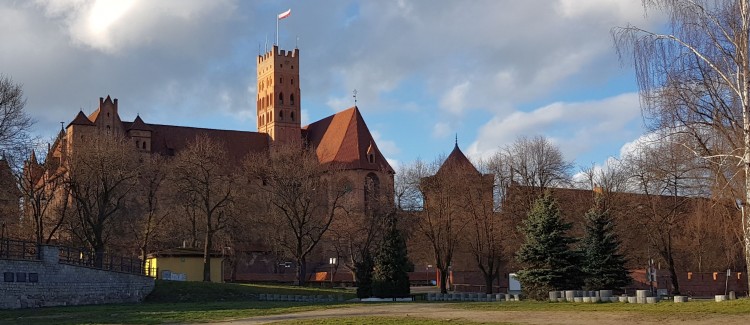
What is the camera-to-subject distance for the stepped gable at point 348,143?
92.5 meters

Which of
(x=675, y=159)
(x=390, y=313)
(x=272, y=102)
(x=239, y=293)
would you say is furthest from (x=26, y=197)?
(x=272, y=102)

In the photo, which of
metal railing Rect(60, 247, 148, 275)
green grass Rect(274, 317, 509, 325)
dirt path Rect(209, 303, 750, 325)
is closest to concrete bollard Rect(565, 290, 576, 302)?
dirt path Rect(209, 303, 750, 325)

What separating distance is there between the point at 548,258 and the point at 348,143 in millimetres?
60369

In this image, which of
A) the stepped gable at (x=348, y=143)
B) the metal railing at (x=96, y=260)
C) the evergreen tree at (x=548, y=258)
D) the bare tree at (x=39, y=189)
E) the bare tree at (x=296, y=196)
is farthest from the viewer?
the stepped gable at (x=348, y=143)

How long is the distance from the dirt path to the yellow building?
2638 cm

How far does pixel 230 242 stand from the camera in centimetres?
7075

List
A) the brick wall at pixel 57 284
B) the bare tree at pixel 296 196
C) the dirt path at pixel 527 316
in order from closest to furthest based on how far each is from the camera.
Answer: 1. the dirt path at pixel 527 316
2. the brick wall at pixel 57 284
3. the bare tree at pixel 296 196

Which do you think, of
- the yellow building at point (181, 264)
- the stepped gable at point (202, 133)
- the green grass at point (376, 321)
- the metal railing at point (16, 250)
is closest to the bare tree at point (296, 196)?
the yellow building at point (181, 264)

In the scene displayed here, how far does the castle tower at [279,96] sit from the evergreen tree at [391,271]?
67.5m

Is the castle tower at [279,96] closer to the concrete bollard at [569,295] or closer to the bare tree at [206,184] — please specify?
the bare tree at [206,184]

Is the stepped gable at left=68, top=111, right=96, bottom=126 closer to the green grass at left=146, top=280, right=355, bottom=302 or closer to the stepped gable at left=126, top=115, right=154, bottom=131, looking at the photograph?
the stepped gable at left=126, top=115, right=154, bottom=131

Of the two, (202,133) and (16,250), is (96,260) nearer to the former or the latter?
(16,250)

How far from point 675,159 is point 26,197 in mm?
41479

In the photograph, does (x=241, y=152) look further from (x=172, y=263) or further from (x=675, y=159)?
(x=675, y=159)
